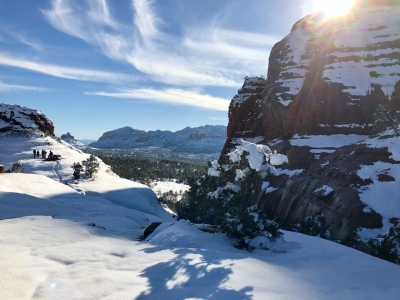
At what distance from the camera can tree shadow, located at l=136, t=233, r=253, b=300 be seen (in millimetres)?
4902

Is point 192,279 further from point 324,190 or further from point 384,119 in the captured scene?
point 384,119

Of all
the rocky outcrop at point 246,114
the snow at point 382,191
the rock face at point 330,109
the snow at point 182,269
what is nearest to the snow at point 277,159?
the snow at point 182,269

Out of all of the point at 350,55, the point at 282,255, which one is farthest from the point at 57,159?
the point at 350,55

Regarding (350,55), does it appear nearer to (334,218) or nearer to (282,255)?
(334,218)

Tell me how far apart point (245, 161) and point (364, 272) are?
5066 millimetres

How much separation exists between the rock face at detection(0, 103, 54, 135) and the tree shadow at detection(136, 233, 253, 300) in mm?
76044

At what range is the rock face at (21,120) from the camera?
228ft

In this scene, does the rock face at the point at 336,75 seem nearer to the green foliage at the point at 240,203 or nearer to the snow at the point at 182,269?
the green foliage at the point at 240,203

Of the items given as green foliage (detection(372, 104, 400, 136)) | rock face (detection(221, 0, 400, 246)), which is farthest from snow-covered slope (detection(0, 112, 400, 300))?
green foliage (detection(372, 104, 400, 136))

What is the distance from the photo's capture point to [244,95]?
70688mm

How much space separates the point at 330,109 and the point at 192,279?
151 ft

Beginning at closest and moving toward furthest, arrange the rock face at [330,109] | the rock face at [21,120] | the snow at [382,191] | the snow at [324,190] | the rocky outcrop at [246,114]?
1. the snow at [382,191]
2. the rock face at [330,109]
3. the snow at [324,190]
4. the rocky outcrop at [246,114]
5. the rock face at [21,120]

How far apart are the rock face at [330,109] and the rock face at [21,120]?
56.1 m

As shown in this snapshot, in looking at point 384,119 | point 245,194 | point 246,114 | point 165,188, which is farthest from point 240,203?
point 165,188
